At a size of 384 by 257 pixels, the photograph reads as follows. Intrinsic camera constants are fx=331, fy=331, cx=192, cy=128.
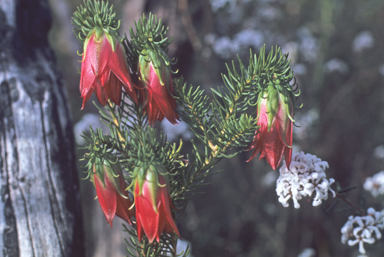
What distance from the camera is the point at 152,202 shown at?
39 centimetres

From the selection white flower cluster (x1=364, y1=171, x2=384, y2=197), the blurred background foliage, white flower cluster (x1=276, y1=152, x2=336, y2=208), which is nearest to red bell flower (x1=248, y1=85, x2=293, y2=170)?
white flower cluster (x1=276, y1=152, x2=336, y2=208)

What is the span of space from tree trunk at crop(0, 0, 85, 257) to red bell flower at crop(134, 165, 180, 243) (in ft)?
0.89

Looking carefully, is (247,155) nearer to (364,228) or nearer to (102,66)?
(364,228)

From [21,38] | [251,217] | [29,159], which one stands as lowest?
[251,217]

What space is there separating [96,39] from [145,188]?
20 centimetres

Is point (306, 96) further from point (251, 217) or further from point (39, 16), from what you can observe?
point (39, 16)

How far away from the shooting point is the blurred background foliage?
4.99 feet

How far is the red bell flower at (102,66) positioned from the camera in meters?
0.42

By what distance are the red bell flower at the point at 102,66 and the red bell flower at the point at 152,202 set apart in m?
0.12

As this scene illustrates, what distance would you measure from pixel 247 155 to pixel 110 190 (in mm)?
2177

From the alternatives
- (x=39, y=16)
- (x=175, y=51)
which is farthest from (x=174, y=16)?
(x=39, y=16)

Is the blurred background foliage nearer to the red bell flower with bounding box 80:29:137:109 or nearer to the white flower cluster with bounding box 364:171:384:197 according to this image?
the white flower cluster with bounding box 364:171:384:197

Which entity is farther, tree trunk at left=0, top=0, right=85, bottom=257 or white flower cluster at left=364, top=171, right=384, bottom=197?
white flower cluster at left=364, top=171, right=384, bottom=197

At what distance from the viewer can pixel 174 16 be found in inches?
53.5
